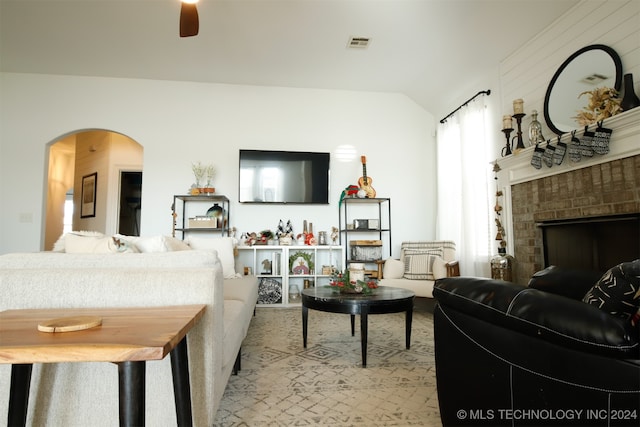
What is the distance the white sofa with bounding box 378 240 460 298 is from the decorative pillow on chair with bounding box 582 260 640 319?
290 cm

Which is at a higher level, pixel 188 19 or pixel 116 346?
pixel 188 19

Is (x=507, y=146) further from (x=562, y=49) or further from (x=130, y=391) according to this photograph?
(x=130, y=391)

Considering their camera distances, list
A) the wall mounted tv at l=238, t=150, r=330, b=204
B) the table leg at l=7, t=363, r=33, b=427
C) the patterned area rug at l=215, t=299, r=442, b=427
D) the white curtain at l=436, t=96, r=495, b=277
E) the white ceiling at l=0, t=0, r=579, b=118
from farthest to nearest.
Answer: the wall mounted tv at l=238, t=150, r=330, b=204
the white curtain at l=436, t=96, r=495, b=277
the white ceiling at l=0, t=0, r=579, b=118
the patterned area rug at l=215, t=299, r=442, b=427
the table leg at l=7, t=363, r=33, b=427

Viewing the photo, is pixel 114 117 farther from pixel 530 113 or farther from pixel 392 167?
pixel 530 113

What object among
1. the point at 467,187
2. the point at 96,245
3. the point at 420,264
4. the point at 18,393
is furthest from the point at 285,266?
the point at 18,393

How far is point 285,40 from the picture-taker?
3.82 m

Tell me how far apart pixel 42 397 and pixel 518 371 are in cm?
148

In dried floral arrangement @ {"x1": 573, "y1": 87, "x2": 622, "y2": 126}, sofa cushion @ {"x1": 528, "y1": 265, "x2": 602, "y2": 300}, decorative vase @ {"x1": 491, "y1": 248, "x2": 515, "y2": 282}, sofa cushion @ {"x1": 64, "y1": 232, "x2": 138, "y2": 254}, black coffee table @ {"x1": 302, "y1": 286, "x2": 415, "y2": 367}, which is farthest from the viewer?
decorative vase @ {"x1": 491, "y1": 248, "x2": 515, "y2": 282}

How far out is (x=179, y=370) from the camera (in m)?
1.07

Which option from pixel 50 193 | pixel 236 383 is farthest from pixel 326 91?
pixel 50 193

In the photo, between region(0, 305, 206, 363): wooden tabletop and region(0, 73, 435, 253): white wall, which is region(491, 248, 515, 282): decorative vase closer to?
region(0, 73, 435, 253): white wall

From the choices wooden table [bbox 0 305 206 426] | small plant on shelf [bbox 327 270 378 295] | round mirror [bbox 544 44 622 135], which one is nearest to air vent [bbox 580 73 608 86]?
round mirror [bbox 544 44 622 135]

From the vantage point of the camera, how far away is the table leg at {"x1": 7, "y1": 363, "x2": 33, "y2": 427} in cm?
106

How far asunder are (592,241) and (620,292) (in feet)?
7.68
